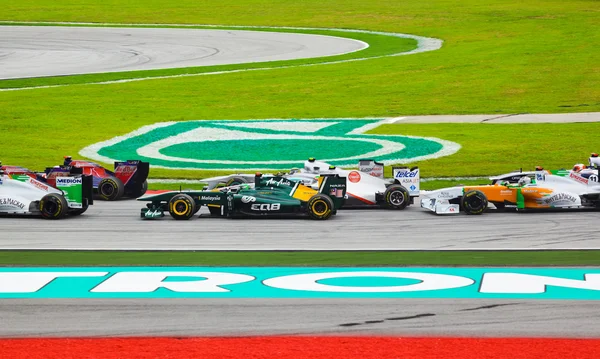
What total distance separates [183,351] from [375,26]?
6172 cm

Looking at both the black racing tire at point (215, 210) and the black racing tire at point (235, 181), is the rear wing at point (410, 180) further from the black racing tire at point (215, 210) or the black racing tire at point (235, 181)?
the black racing tire at point (215, 210)

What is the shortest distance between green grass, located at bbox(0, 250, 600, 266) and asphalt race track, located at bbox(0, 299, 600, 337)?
2.91 meters

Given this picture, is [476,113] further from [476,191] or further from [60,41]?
[60,41]

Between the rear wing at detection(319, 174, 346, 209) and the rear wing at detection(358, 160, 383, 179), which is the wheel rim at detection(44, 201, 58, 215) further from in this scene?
the rear wing at detection(358, 160, 383, 179)

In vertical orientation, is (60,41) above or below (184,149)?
above

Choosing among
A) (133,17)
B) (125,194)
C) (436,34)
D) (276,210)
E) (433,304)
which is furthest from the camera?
(133,17)

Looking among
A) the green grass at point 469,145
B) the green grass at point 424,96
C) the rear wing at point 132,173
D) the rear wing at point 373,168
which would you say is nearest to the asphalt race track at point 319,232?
the rear wing at point 373,168

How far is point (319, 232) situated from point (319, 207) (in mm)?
1911

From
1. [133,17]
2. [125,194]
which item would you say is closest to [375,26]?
[133,17]

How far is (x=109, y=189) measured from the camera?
24781 mm

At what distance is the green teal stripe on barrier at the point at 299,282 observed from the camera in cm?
1295

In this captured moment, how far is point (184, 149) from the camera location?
34.2m

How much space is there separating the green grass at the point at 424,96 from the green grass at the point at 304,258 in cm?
1332

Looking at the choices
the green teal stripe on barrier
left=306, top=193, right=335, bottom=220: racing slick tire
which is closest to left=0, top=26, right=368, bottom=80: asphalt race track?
left=306, top=193, right=335, bottom=220: racing slick tire
